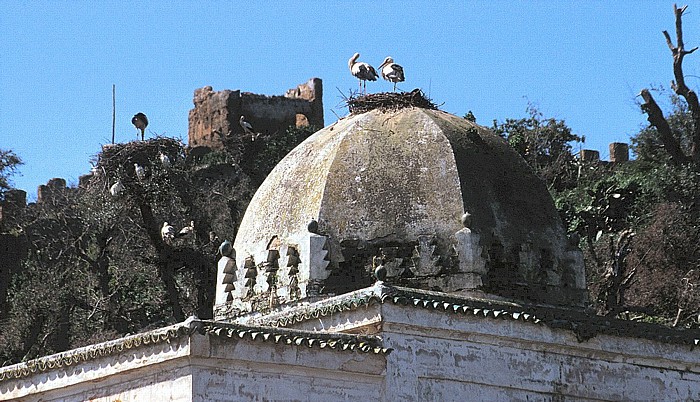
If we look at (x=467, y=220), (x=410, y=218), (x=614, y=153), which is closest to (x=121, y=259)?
(x=614, y=153)

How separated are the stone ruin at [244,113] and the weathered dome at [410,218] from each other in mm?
36000

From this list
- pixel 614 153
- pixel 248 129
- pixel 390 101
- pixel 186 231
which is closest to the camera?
pixel 390 101

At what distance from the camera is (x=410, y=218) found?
1792 cm

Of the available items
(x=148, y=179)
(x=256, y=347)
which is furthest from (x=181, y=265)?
(x=256, y=347)

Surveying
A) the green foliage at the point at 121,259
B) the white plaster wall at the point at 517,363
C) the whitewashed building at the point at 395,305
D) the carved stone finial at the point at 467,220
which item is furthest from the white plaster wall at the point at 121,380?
the green foliage at the point at 121,259

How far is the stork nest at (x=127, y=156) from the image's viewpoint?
33531 mm

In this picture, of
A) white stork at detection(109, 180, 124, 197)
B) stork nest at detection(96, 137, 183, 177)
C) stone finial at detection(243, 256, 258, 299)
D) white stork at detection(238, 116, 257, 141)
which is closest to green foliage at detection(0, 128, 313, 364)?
stork nest at detection(96, 137, 183, 177)

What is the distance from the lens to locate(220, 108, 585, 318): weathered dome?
58.3 ft

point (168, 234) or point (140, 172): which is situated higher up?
point (140, 172)

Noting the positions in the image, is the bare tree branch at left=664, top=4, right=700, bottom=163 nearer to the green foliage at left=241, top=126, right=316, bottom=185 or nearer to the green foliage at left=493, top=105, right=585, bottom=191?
the green foliage at left=493, top=105, right=585, bottom=191

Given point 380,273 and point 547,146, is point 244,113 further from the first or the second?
point 380,273

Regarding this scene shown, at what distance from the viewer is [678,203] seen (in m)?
34.2

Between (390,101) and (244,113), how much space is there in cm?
3744

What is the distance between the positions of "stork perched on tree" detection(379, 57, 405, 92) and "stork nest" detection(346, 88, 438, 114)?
1.07m
